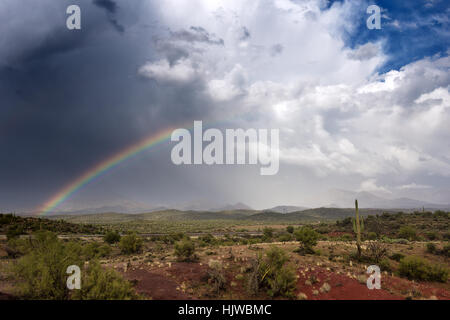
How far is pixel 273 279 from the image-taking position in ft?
55.1

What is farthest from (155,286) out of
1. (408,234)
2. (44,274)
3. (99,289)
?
(408,234)

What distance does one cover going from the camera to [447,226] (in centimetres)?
5350

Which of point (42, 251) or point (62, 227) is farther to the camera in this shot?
point (62, 227)

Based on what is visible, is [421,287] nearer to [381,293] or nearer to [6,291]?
[381,293]

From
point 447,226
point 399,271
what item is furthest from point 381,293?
point 447,226

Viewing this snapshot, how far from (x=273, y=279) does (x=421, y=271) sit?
13.9 meters

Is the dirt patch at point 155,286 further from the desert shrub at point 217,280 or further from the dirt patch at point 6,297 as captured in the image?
the dirt patch at point 6,297

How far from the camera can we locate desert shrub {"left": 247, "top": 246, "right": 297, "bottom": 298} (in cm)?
1577

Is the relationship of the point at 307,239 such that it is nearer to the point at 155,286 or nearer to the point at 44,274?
the point at 155,286

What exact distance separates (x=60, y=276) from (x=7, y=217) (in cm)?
6082

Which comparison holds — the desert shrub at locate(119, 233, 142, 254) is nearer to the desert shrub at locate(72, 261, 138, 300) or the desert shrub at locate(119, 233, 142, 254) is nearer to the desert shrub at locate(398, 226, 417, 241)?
the desert shrub at locate(72, 261, 138, 300)

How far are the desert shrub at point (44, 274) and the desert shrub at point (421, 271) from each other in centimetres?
2499
